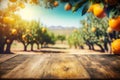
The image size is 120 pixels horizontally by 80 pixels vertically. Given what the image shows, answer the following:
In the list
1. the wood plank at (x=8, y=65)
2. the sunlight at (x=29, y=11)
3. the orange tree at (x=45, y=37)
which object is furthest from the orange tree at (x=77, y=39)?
the wood plank at (x=8, y=65)

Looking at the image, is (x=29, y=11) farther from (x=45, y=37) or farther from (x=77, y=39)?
(x=77, y=39)

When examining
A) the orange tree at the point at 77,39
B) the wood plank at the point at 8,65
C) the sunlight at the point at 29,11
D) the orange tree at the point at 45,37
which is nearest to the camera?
the wood plank at the point at 8,65

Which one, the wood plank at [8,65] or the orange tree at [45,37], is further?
the orange tree at [45,37]

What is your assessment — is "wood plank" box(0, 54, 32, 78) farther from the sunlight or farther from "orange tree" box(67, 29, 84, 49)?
"orange tree" box(67, 29, 84, 49)

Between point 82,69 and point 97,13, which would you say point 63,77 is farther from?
point 97,13

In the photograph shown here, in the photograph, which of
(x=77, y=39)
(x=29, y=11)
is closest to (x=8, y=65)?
(x=29, y=11)

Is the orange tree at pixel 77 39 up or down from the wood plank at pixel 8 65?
up

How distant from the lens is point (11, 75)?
2068 millimetres

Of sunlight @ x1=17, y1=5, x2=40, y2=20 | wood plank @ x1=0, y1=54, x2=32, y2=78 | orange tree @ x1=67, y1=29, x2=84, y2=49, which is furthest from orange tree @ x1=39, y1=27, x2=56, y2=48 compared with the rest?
wood plank @ x1=0, y1=54, x2=32, y2=78

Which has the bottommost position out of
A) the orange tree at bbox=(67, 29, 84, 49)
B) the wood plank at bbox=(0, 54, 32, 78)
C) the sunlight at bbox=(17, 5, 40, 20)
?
the wood plank at bbox=(0, 54, 32, 78)

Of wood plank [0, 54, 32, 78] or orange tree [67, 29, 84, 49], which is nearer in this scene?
wood plank [0, 54, 32, 78]

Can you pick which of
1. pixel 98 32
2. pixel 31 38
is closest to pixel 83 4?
pixel 98 32

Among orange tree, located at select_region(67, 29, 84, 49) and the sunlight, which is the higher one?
orange tree, located at select_region(67, 29, 84, 49)

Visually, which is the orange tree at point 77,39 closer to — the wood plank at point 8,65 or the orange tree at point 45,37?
the orange tree at point 45,37
